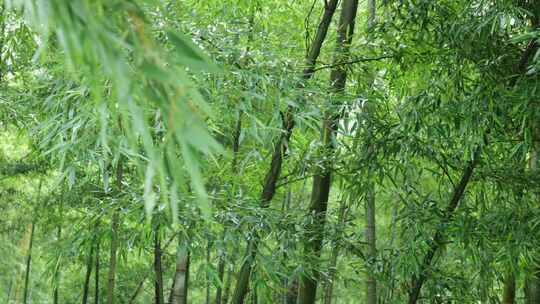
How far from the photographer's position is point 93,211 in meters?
2.85

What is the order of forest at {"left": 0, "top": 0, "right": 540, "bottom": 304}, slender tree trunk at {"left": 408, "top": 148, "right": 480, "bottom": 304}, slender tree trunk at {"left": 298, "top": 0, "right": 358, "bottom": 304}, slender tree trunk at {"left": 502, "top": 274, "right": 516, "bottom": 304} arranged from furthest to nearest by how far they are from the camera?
slender tree trunk at {"left": 502, "top": 274, "right": 516, "bottom": 304} < slender tree trunk at {"left": 298, "top": 0, "right": 358, "bottom": 304} < slender tree trunk at {"left": 408, "top": 148, "right": 480, "bottom": 304} < forest at {"left": 0, "top": 0, "right": 540, "bottom": 304}

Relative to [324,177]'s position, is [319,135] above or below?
above

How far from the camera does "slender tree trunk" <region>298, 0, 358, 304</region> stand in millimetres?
3215

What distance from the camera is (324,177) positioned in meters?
3.48

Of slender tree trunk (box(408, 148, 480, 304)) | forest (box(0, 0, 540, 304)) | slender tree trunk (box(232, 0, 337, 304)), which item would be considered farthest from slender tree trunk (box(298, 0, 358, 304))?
slender tree trunk (box(408, 148, 480, 304))

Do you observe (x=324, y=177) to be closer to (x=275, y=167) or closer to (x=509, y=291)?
(x=275, y=167)

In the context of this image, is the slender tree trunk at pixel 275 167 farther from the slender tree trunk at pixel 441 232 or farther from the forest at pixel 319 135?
the slender tree trunk at pixel 441 232

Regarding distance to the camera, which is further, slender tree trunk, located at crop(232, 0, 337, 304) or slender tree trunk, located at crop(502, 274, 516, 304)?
slender tree trunk, located at crop(502, 274, 516, 304)

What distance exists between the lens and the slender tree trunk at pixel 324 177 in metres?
3.21

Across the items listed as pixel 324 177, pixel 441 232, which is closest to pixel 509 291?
pixel 441 232

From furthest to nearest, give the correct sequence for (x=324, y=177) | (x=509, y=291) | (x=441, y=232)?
(x=509, y=291) < (x=324, y=177) < (x=441, y=232)

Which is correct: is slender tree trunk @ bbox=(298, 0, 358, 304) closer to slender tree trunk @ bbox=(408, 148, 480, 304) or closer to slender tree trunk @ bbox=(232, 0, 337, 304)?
slender tree trunk @ bbox=(232, 0, 337, 304)

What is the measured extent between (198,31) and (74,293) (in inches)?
304

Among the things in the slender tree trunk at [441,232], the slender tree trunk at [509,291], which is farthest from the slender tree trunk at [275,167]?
the slender tree trunk at [509,291]
